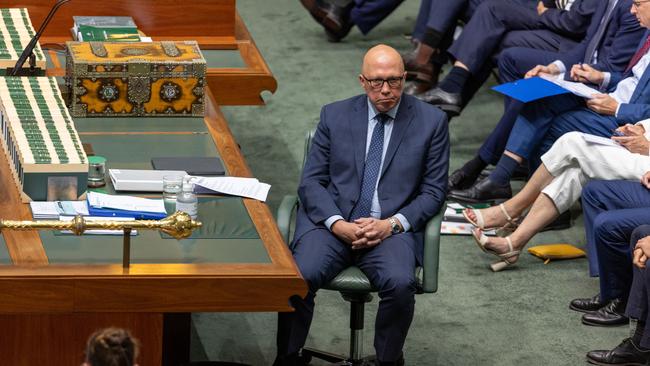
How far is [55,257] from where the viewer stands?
3.90m

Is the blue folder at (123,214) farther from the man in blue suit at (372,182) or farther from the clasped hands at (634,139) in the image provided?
the clasped hands at (634,139)

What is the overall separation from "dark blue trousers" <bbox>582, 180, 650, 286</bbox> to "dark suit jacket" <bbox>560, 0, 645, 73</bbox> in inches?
38.1

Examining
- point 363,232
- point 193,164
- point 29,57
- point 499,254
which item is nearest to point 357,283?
point 363,232

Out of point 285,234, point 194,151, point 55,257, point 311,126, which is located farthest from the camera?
point 311,126

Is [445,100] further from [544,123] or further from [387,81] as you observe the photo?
[387,81]

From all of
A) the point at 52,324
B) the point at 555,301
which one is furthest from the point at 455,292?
the point at 52,324

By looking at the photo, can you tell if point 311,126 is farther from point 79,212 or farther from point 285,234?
point 79,212

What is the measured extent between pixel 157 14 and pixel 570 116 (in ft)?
6.22

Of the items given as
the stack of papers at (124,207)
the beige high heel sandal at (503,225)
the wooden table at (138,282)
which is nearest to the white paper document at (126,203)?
the stack of papers at (124,207)

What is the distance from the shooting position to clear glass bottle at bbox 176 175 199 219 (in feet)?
13.7

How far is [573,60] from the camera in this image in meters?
6.41

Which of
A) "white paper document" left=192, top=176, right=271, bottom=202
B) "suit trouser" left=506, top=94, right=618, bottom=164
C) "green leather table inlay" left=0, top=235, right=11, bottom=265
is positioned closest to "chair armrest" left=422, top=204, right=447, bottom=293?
"white paper document" left=192, top=176, right=271, bottom=202

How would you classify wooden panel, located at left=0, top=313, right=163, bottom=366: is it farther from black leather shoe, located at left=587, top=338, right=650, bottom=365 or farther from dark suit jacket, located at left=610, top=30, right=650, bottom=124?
dark suit jacket, located at left=610, top=30, right=650, bottom=124

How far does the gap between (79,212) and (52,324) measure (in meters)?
0.36
